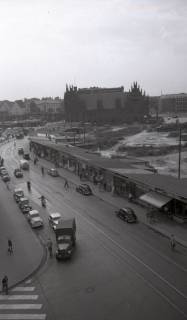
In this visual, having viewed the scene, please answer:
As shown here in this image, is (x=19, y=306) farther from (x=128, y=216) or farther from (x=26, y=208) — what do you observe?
(x=26, y=208)

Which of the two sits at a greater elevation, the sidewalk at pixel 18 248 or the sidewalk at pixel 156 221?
the sidewalk at pixel 156 221

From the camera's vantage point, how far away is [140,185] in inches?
1588

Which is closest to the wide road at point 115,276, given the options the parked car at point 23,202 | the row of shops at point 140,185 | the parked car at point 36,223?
the parked car at point 36,223

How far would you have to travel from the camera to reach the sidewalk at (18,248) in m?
26.0

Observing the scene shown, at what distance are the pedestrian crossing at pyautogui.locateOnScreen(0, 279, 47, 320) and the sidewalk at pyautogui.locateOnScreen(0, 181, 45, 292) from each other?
110cm

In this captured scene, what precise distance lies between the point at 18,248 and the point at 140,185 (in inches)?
631

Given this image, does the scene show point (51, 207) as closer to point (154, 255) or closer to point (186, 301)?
point (154, 255)

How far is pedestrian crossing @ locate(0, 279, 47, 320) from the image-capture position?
20.5 meters

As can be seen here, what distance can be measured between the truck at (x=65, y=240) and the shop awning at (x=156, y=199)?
9.44 meters

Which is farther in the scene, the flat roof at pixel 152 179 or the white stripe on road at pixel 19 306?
the flat roof at pixel 152 179

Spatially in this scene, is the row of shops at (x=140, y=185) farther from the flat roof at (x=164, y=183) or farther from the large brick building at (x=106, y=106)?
the large brick building at (x=106, y=106)

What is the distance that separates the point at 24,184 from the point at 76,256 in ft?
107

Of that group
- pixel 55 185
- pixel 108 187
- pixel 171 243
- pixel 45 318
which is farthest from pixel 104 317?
pixel 55 185

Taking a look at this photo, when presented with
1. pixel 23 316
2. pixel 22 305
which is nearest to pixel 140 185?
pixel 22 305
